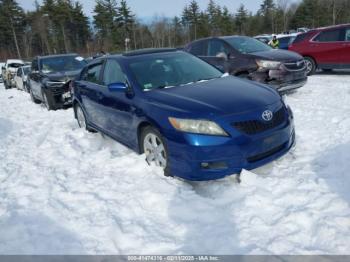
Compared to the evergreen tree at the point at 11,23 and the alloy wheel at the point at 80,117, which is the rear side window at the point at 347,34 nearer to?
the alloy wheel at the point at 80,117

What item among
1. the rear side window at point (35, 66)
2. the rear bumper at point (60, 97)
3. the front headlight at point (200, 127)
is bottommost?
the rear bumper at point (60, 97)

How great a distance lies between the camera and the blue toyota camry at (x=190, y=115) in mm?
3758

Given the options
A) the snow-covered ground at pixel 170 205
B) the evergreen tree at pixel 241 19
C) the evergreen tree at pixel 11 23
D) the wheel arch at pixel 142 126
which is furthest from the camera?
the evergreen tree at pixel 241 19

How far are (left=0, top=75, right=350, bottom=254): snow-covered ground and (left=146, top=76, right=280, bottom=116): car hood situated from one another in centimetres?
82

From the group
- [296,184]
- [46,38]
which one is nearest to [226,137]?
[296,184]

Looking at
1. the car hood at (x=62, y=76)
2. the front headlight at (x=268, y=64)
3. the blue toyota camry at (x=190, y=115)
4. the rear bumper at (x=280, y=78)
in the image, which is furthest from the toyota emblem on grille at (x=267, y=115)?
the car hood at (x=62, y=76)

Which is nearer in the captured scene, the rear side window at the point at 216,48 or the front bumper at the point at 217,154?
the front bumper at the point at 217,154

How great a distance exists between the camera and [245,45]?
8.93 meters

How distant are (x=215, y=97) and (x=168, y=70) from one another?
1177 mm

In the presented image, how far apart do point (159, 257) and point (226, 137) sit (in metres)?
1.47

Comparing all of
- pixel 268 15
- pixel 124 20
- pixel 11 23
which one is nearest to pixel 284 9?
pixel 268 15

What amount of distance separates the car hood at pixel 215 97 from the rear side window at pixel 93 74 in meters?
1.85

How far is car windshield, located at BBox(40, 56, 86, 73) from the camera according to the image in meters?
11.1

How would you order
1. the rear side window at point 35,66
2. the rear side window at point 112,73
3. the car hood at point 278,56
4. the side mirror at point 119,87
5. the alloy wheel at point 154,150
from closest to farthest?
the alloy wheel at point 154,150
the side mirror at point 119,87
the rear side window at point 112,73
the car hood at point 278,56
the rear side window at point 35,66
